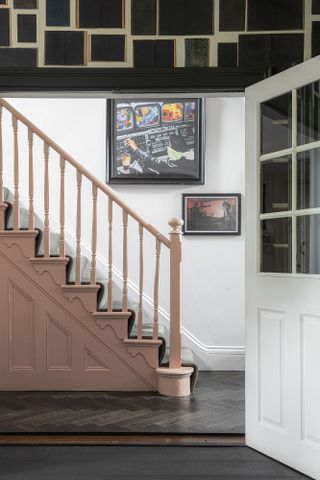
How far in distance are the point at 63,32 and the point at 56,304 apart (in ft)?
7.25

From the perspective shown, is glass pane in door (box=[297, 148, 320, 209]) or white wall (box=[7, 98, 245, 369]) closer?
glass pane in door (box=[297, 148, 320, 209])

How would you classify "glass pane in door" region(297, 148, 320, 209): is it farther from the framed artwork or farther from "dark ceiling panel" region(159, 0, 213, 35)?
the framed artwork

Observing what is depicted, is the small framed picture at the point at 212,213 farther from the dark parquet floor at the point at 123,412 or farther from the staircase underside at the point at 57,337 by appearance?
the dark parquet floor at the point at 123,412

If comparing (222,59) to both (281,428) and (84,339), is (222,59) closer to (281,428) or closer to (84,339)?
(281,428)

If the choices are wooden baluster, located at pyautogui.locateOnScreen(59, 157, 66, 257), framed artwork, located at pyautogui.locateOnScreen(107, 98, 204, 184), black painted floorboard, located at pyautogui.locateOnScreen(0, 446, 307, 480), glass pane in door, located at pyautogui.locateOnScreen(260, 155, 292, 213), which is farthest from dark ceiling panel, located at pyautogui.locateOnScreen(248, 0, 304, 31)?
framed artwork, located at pyautogui.locateOnScreen(107, 98, 204, 184)

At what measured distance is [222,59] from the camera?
9.90ft

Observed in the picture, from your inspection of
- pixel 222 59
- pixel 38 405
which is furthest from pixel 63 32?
pixel 38 405

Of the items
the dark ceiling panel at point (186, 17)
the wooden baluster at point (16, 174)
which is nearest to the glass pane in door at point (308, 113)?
the dark ceiling panel at point (186, 17)

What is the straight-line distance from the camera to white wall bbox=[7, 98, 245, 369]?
5.38 m

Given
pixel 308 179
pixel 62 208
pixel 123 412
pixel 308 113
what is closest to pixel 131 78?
pixel 308 113

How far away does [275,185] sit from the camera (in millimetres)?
2930

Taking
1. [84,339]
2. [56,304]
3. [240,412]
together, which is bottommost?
[240,412]

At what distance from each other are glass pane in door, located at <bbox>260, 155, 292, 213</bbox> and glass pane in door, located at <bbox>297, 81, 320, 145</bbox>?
0.14 meters

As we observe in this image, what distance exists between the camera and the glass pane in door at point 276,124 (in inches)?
112
